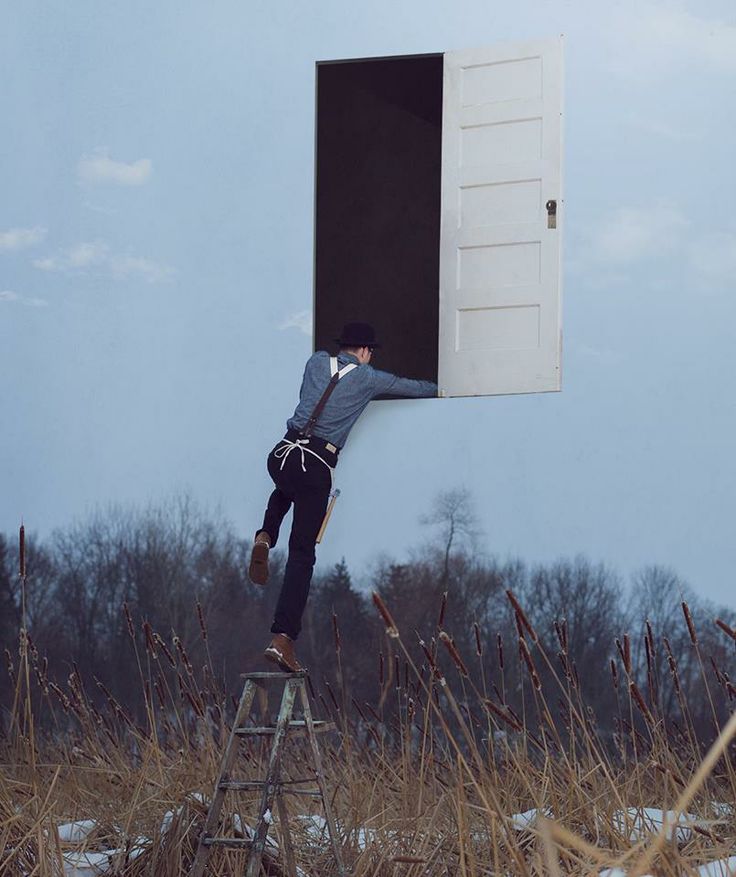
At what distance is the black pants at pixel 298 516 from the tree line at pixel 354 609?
530 mm

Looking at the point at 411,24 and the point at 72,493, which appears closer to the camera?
the point at 411,24

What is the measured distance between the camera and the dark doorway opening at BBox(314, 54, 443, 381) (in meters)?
6.67

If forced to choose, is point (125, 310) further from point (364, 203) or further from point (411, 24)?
point (411, 24)

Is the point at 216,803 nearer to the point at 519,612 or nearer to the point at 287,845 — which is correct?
the point at 287,845

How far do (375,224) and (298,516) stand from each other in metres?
2.73

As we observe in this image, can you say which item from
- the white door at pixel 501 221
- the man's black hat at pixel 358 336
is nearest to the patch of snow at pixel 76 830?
the man's black hat at pixel 358 336

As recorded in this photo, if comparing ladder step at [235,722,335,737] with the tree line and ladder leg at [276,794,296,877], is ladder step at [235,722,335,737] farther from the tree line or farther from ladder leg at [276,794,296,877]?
the tree line

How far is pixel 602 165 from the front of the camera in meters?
5.25

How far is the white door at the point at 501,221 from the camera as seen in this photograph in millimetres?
5227

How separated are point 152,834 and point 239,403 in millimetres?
2630

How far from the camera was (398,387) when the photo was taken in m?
5.17

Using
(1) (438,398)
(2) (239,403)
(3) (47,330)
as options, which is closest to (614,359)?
(1) (438,398)

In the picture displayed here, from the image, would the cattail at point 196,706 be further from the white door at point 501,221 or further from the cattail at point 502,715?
the white door at point 501,221

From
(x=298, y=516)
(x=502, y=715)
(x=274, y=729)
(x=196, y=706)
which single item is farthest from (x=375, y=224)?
(x=502, y=715)
